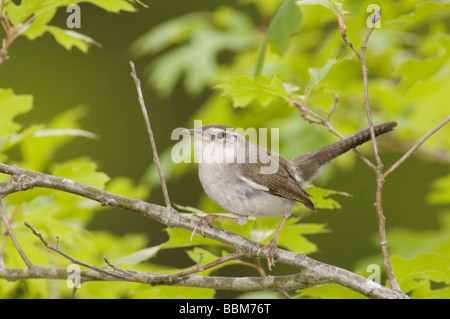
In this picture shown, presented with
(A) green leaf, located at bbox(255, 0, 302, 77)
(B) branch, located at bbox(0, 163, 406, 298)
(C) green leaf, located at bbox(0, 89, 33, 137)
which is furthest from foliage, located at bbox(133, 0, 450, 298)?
(C) green leaf, located at bbox(0, 89, 33, 137)

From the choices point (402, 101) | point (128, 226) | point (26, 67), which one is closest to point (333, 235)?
point (128, 226)

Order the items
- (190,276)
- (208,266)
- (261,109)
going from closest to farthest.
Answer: (208,266) < (190,276) < (261,109)

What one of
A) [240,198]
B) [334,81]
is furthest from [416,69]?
[240,198]

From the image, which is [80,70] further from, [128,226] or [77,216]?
[77,216]

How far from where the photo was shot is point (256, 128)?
3938 millimetres

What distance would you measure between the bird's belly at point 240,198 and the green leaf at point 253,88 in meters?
0.38

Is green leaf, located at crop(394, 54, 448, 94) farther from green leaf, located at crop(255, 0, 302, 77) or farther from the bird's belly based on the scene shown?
the bird's belly

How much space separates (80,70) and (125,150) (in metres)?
1.42

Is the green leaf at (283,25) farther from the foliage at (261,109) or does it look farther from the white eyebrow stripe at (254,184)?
the white eyebrow stripe at (254,184)

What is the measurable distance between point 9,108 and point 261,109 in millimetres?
1589

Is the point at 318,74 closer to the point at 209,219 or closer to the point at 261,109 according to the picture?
the point at 209,219

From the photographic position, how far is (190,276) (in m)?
2.23

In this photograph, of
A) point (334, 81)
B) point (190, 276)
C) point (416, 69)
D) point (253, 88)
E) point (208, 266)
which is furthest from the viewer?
point (334, 81)

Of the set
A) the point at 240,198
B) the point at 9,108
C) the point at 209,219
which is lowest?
the point at 209,219
